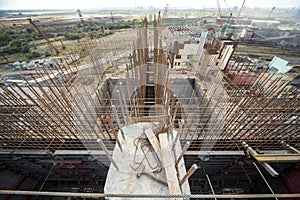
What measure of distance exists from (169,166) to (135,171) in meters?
0.42

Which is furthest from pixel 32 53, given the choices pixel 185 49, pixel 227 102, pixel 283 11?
pixel 283 11

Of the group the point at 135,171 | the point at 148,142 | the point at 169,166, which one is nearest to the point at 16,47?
the point at 148,142

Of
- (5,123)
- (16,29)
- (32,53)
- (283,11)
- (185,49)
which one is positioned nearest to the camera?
(5,123)

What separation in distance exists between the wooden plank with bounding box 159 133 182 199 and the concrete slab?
0.08 meters

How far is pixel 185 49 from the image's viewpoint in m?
7.49

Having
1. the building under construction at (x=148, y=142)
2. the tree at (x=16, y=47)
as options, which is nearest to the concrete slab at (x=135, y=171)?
the building under construction at (x=148, y=142)

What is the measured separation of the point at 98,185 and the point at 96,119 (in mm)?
2264

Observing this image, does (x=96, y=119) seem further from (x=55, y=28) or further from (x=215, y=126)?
(x=55, y=28)

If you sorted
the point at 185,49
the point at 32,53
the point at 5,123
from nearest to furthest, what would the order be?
the point at 5,123 → the point at 185,49 → the point at 32,53

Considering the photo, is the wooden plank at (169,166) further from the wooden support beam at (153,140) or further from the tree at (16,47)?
the tree at (16,47)

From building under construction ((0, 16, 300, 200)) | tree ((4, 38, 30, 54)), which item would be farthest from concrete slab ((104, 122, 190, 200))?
tree ((4, 38, 30, 54))

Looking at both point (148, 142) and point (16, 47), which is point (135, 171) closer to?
point (148, 142)

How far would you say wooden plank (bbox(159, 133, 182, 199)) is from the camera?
56.7 inches

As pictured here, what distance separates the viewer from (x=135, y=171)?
64.1 inches
